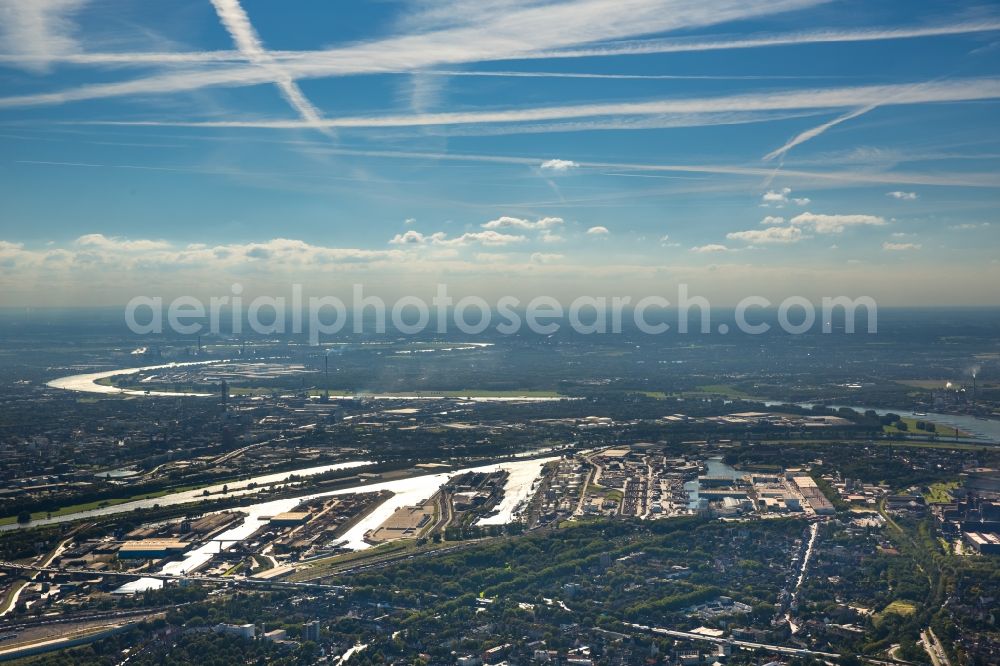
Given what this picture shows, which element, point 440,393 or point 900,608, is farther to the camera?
point 440,393

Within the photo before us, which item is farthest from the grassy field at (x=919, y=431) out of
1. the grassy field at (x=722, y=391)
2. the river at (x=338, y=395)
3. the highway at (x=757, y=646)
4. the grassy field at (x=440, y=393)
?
the highway at (x=757, y=646)

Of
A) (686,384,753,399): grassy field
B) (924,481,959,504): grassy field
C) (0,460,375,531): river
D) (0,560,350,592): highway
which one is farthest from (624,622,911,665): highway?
(686,384,753,399): grassy field

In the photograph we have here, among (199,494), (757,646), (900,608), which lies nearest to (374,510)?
(199,494)

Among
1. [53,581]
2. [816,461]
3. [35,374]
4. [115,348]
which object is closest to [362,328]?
[115,348]

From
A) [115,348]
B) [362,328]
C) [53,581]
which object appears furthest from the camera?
[362,328]

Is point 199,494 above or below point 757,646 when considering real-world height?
above

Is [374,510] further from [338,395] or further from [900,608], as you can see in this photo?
[338,395]

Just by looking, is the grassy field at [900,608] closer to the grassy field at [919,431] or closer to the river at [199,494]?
the river at [199,494]

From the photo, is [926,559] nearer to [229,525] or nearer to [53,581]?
[229,525]

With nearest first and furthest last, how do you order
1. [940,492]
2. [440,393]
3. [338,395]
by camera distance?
[940,492], [338,395], [440,393]

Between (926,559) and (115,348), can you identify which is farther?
(115,348)

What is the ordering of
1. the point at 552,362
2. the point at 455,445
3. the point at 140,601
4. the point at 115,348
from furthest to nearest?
the point at 115,348 < the point at 552,362 < the point at 455,445 < the point at 140,601
